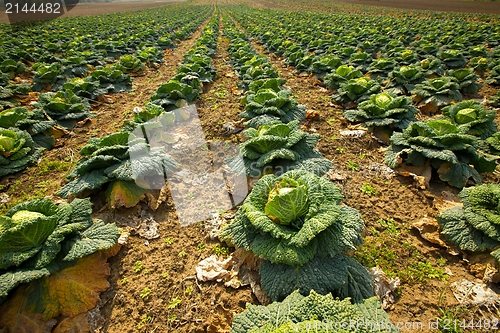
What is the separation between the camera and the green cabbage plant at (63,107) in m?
6.50

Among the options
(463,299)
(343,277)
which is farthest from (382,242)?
(343,277)

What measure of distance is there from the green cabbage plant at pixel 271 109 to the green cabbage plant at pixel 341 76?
8.45ft

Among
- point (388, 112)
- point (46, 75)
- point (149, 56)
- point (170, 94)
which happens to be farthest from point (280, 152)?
point (149, 56)

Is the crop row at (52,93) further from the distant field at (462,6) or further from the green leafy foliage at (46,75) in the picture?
the distant field at (462,6)

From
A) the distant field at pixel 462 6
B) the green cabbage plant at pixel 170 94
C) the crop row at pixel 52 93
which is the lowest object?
the crop row at pixel 52 93

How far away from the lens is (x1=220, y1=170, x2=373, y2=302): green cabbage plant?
8.54 feet

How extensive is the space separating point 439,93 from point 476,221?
15.0 ft

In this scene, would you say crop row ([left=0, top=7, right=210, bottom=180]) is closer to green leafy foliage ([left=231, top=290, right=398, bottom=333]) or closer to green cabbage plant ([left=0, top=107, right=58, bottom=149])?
green cabbage plant ([left=0, top=107, right=58, bottom=149])

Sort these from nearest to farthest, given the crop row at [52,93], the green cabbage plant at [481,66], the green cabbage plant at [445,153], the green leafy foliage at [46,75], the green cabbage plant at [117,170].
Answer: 1. the green cabbage plant at [117,170]
2. the green cabbage plant at [445,153]
3. the crop row at [52,93]
4. the green leafy foliage at [46,75]
5. the green cabbage plant at [481,66]

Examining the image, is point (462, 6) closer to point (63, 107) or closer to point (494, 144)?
point (494, 144)

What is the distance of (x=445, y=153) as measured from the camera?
13.7 ft

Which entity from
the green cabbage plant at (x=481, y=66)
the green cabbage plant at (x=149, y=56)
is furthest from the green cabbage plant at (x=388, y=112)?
the green cabbage plant at (x=149, y=56)

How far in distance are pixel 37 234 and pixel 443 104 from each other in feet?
27.1

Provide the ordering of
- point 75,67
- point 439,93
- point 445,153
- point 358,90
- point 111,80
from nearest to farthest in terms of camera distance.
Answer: point 445,153 → point 439,93 → point 358,90 → point 111,80 → point 75,67
